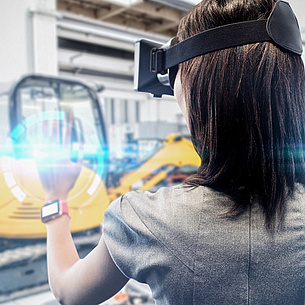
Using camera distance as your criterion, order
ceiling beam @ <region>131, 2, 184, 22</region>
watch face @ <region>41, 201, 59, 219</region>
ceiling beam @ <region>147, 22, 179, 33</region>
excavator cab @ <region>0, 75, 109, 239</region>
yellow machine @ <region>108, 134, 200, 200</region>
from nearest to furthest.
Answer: watch face @ <region>41, 201, 59, 219</region> → excavator cab @ <region>0, 75, 109, 239</region> → ceiling beam @ <region>131, 2, 184, 22</region> → yellow machine @ <region>108, 134, 200, 200</region> → ceiling beam @ <region>147, 22, 179, 33</region>

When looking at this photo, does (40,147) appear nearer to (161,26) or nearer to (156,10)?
(156,10)

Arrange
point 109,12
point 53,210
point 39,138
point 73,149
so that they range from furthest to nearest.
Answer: point 109,12 → point 73,149 → point 39,138 → point 53,210

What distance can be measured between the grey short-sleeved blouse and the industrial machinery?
80 cm


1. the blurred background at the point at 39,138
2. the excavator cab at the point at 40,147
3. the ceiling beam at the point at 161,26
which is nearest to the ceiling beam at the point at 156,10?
the blurred background at the point at 39,138

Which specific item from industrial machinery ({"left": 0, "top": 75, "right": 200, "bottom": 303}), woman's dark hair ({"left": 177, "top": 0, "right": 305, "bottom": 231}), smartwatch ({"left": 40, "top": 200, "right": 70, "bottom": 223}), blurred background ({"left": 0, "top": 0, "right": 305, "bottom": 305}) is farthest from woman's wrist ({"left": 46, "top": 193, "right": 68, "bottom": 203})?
blurred background ({"left": 0, "top": 0, "right": 305, "bottom": 305})

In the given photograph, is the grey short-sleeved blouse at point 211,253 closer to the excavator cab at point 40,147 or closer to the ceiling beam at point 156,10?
the excavator cab at point 40,147

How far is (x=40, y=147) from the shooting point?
1.79m

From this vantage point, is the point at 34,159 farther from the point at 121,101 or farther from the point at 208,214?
the point at 121,101

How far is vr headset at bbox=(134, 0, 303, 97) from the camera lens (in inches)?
17.9

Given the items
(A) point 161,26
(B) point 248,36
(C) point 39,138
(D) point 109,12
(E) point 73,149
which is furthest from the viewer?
(A) point 161,26

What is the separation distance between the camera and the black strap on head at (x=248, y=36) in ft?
1.49

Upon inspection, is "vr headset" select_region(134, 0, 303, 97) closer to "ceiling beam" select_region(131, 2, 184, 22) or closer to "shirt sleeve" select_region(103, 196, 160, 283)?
"shirt sleeve" select_region(103, 196, 160, 283)

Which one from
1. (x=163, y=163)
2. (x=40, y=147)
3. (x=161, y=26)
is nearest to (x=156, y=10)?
(x=161, y=26)

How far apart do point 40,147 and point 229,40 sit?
60.4 inches
